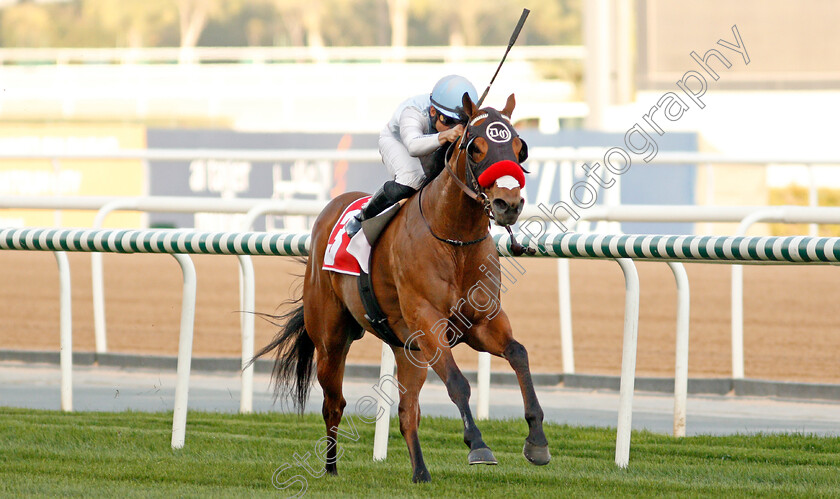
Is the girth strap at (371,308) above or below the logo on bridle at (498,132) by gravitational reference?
below

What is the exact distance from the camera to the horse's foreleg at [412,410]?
434 cm

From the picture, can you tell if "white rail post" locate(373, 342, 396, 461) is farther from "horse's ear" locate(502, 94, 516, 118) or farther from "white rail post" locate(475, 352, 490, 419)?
→ "horse's ear" locate(502, 94, 516, 118)

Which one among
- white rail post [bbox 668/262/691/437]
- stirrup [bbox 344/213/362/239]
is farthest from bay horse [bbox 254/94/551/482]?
white rail post [bbox 668/262/691/437]

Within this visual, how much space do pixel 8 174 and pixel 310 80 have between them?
1373 centimetres

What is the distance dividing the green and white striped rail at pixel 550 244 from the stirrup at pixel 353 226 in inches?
21.5

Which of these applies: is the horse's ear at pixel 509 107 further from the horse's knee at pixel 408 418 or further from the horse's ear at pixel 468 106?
the horse's knee at pixel 408 418

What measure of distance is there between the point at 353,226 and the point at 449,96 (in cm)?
66

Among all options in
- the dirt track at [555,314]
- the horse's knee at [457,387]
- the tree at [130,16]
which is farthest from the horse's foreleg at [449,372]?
the tree at [130,16]

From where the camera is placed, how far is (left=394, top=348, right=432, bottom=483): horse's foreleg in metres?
4.34

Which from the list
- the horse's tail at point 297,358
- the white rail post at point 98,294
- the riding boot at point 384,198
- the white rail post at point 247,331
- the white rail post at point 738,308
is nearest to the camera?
the riding boot at point 384,198

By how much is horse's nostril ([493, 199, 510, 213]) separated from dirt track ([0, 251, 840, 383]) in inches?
150

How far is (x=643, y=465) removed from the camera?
4.66m

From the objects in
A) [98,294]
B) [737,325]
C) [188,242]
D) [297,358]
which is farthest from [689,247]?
[98,294]

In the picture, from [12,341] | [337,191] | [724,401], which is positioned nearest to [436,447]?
[724,401]
